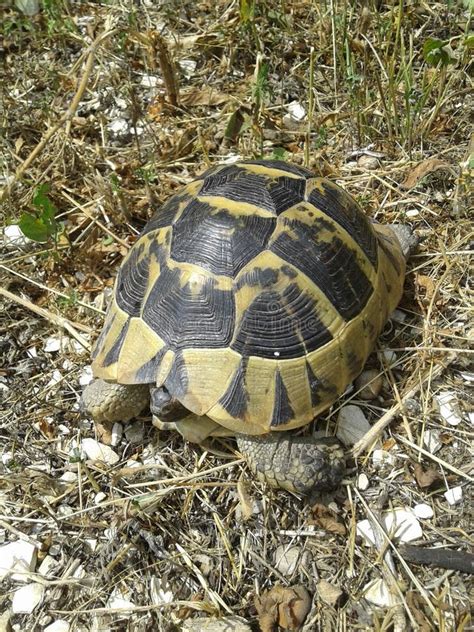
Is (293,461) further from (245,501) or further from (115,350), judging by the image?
(115,350)

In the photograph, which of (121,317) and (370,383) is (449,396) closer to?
(370,383)

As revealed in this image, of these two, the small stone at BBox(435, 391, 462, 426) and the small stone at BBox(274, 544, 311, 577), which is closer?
the small stone at BBox(274, 544, 311, 577)

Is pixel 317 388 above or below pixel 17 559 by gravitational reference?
above

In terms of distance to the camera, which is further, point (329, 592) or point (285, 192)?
point (285, 192)

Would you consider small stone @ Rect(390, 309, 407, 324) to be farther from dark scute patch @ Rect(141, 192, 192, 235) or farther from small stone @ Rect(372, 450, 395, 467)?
dark scute patch @ Rect(141, 192, 192, 235)

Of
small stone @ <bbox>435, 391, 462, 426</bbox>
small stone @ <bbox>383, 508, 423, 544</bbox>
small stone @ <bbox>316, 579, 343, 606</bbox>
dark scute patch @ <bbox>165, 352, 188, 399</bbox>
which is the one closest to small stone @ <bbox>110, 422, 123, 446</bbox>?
dark scute patch @ <bbox>165, 352, 188, 399</bbox>

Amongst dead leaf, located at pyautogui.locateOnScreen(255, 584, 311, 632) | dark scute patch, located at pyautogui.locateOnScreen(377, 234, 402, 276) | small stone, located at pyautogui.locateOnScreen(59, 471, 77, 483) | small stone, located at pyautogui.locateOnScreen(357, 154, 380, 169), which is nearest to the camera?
dead leaf, located at pyautogui.locateOnScreen(255, 584, 311, 632)

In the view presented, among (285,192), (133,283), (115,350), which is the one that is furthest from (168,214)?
(115,350)

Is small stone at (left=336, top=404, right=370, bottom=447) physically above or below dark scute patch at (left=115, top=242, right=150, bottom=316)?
below
